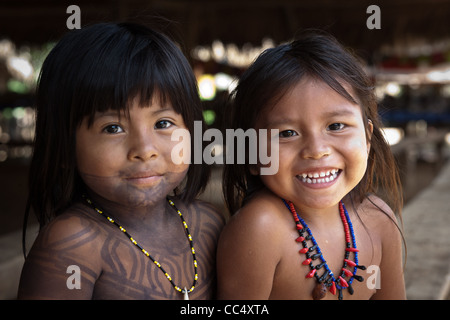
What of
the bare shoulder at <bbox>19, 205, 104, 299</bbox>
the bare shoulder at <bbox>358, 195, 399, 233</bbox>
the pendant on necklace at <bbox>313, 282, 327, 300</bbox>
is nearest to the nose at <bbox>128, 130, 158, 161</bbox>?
the bare shoulder at <bbox>19, 205, 104, 299</bbox>

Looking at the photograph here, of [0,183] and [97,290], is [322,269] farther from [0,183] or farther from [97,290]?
[0,183]

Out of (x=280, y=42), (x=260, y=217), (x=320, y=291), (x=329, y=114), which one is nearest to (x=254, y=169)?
(x=260, y=217)

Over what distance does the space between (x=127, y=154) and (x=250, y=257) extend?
388 millimetres

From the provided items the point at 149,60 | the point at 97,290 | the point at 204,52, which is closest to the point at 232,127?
the point at 149,60

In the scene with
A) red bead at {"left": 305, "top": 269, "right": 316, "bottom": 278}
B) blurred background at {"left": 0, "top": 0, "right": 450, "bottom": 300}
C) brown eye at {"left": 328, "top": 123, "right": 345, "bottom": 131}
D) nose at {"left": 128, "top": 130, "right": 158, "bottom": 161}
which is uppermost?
blurred background at {"left": 0, "top": 0, "right": 450, "bottom": 300}

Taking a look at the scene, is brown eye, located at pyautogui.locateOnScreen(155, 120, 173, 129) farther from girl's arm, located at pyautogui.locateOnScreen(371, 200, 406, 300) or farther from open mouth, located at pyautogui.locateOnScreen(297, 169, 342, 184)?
Result: girl's arm, located at pyautogui.locateOnScreen(371, 200, 406, 300)

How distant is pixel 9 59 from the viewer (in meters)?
13.5

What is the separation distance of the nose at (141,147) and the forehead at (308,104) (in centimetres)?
32

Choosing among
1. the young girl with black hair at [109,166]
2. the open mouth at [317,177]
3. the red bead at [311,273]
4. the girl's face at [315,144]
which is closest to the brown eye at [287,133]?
the girl's face at [315,144]

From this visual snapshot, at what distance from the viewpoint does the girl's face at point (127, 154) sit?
3.51 feet

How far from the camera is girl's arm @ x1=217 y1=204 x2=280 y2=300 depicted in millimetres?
1195

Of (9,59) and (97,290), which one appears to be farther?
(9,59)

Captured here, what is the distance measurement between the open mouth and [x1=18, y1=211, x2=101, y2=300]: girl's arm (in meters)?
0.51
